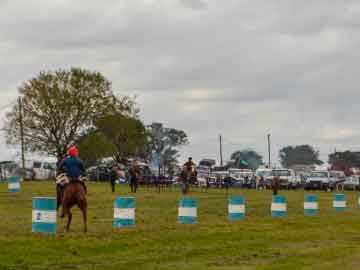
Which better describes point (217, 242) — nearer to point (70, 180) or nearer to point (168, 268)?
point (70, 180)

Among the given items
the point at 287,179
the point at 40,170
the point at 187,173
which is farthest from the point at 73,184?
the point at 40,170

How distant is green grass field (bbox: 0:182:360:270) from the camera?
62.5ft

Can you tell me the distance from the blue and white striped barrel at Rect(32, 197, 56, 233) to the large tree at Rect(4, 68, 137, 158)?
7121cm

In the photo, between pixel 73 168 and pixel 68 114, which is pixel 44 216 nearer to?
pixel 73 168

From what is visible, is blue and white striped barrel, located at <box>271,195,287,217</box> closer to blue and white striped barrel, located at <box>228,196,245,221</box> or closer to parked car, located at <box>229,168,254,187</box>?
blue and white striped barrel, located at <box>228,196,245,221</box>

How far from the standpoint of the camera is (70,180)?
24.6m

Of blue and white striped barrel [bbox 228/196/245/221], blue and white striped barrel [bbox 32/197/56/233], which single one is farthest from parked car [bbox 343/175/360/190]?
blue and white striped barrel [bbox 32/197/56/233]

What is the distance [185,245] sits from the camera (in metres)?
22.6

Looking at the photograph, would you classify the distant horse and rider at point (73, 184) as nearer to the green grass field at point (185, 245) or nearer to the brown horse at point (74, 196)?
the brown horse at point (74, 196)

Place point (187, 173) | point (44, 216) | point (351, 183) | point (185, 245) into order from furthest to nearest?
point (351, 183) < point (187, 173) < point (44, 216) < point (185, 245)

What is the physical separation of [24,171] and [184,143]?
79578 mm

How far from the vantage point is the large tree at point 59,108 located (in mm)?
96062

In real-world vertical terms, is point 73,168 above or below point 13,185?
below

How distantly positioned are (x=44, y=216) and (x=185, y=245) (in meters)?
3.37
